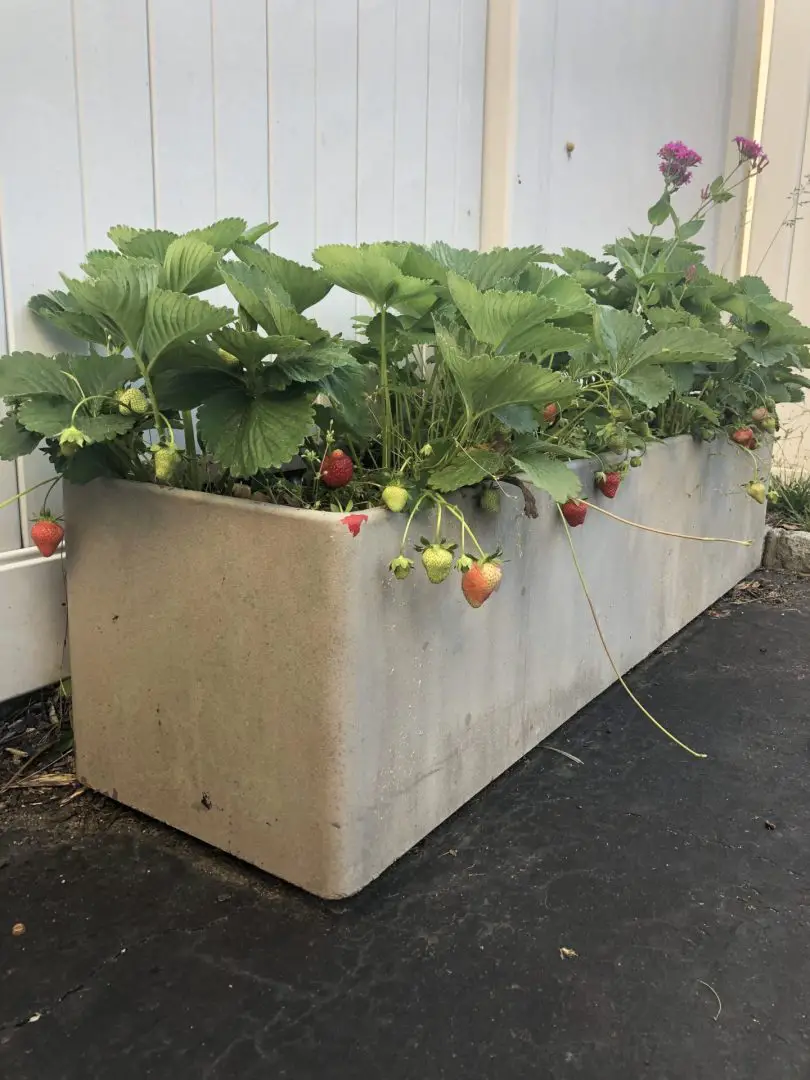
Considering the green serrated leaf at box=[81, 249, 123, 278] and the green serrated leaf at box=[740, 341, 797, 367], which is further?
the green serrated leaf at box=[740, 341, 797, 367]

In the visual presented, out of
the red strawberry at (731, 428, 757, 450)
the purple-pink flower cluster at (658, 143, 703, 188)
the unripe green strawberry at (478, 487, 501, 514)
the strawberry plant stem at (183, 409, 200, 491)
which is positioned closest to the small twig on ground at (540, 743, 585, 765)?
the unripe green strawberry at (478, 487, 501, 514)

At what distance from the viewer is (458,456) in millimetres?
1026

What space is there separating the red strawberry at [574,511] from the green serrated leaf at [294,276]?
0.47 m

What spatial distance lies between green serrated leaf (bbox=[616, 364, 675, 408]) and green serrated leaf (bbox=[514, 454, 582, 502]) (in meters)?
0.25

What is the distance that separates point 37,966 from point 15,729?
481mm

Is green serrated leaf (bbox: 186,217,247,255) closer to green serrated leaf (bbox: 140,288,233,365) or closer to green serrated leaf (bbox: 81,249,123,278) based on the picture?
green serrated leaf (bbox: 81,249,123,278)

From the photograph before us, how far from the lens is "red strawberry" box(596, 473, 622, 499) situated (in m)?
1.37

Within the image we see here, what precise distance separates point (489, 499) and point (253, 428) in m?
0.32

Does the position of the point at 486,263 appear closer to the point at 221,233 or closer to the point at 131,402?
the point at 221,233

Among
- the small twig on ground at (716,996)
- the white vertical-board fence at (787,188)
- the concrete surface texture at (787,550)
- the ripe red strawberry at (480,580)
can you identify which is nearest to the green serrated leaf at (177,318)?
the ripe red strawberry at (480,580)

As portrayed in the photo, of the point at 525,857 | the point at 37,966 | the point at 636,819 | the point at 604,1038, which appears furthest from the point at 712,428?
the point at 37,966

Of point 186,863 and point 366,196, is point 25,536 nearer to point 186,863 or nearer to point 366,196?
point 186,863

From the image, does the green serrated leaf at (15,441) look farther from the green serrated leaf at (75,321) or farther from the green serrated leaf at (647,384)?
the green serrated leaf at (647,384)

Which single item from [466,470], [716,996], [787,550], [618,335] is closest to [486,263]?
[618,335]
